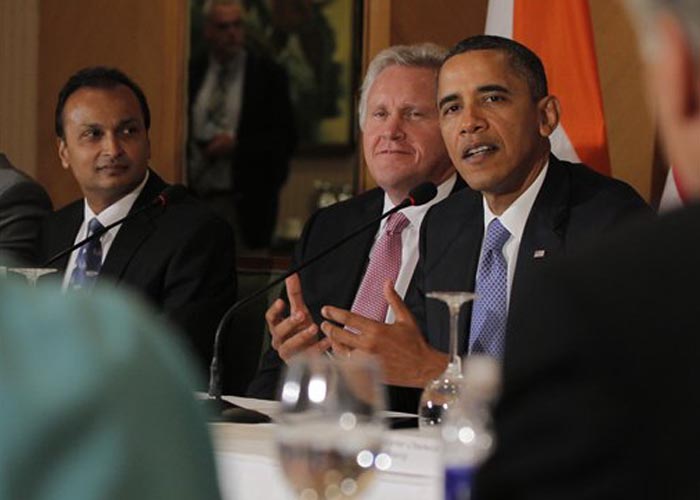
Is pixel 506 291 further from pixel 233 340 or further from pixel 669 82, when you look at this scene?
pixel 669 82

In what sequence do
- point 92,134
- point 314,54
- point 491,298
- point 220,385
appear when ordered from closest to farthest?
1. point 220,385
2. point 491,298
3. point 92,134
4. point 314,54

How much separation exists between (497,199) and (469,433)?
1.81 m

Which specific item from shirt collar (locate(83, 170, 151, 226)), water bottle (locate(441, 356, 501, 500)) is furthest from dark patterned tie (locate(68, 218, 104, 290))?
water bottle (locate(441, 356, 501, 500))

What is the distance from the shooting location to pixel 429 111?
412cm

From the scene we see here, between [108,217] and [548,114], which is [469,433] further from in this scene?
[108,217]

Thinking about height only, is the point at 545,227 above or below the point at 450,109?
below

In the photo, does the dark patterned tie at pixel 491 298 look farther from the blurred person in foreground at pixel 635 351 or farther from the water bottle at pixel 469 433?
the blurred person in foreground at pixel 635 351

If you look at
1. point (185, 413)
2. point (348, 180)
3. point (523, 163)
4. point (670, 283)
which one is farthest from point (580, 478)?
point (348, 180)

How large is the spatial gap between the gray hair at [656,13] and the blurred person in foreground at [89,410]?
0.30 meters

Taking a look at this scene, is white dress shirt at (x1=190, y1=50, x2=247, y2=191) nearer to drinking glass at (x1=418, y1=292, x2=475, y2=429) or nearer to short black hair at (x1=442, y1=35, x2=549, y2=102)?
short black hair at (x1=442, y1=35, x2=549, y2=102)

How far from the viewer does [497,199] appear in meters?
3.48

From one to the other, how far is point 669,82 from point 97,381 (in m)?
0.33

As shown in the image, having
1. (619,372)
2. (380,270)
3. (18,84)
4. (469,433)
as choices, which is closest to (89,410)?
(619,372)

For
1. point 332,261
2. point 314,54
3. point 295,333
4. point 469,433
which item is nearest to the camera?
point 469,433
